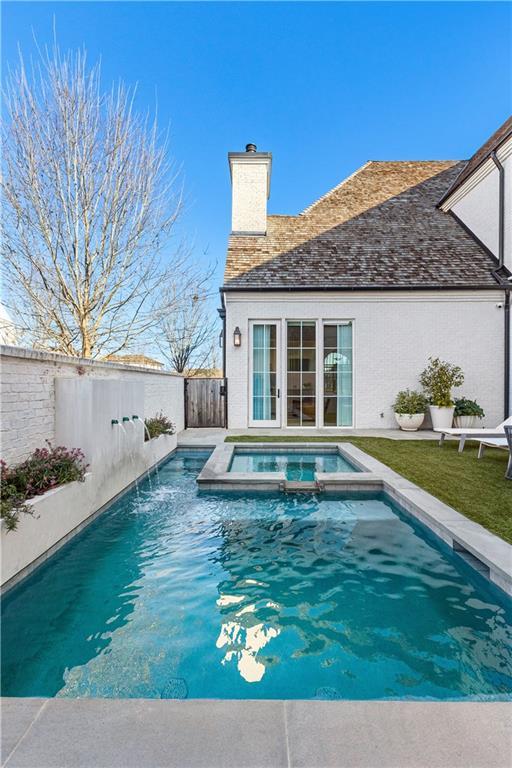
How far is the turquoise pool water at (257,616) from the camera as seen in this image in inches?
92.2

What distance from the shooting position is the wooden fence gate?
1206 cm

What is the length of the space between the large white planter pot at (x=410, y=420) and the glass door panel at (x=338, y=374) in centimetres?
123

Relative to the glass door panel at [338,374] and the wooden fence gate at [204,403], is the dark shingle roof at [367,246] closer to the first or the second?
the glass door panel at [338,374]

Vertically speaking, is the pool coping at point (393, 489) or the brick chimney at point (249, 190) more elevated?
the brick chimney at point (249, 190)

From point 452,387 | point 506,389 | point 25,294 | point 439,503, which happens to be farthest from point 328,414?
point 25,294

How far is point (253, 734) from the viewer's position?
1.70 metres

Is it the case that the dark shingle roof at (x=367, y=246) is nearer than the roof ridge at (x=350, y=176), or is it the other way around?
the dark shingle roof at (x=367, y=246)

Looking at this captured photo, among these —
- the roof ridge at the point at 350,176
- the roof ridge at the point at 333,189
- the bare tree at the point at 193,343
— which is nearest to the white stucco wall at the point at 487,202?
the roof ridge at the point at 350,176

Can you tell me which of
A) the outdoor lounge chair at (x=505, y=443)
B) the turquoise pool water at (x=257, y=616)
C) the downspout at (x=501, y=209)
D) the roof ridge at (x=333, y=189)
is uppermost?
the roof ridge at (x=333, y=189)

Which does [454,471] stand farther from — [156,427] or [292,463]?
[156,427]

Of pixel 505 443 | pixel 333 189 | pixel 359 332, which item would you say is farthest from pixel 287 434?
pixel 333 189

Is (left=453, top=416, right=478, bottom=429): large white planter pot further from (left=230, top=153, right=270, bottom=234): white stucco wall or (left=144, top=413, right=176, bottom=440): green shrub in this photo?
(left=230, top=153, right=270, bottom=234): white stucco wall

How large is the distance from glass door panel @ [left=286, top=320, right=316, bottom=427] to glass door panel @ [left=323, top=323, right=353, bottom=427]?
0.34m

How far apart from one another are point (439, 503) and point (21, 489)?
13.5 ft
